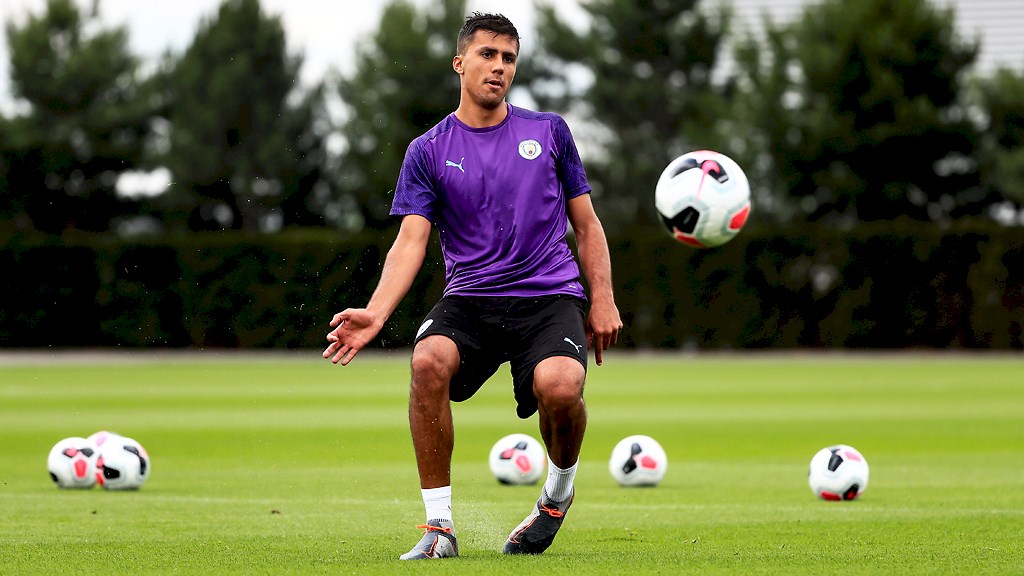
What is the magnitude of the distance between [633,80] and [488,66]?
50452 mm

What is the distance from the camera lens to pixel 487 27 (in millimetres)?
7195

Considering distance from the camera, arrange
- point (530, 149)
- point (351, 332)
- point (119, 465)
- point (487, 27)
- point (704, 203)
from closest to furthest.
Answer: point (351, 332)
point (487, 27)
point (530, 149)
point (704, 203)
point (119, 465)

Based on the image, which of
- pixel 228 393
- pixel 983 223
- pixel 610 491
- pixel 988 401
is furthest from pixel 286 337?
pixel 610 491

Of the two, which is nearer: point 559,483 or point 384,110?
point 559,483

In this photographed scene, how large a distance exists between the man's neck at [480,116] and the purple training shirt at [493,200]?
0.03 m

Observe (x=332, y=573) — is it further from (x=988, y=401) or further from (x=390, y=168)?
(x=390, y=168)

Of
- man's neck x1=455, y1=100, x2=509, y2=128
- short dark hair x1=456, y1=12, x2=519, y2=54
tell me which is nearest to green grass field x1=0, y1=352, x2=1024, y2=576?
man's neck x1=455, y1=100, x2=509, y2=128

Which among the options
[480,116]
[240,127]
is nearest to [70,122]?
[240,127]

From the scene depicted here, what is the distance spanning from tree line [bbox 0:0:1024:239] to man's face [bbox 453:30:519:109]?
44.3 meters

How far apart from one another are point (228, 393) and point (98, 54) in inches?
1298

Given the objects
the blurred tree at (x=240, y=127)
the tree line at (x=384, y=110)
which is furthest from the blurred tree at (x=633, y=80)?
the blurred tree at (x=240, y=127)

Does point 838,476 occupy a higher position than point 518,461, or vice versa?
point 838,476

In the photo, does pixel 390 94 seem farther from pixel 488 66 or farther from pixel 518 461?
pixel 488 66

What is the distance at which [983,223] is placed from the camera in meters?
39.5
